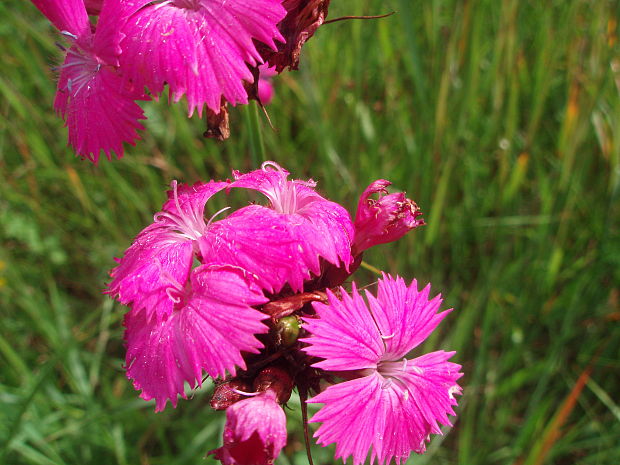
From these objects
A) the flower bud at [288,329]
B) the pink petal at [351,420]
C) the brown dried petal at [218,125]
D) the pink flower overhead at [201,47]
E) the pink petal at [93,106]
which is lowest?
the pink petal at [351,420]

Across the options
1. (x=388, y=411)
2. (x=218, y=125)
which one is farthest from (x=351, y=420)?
(x=218, y=125)

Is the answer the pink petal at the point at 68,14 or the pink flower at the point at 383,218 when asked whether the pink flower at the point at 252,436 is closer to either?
the pink flower at the point at 383,218

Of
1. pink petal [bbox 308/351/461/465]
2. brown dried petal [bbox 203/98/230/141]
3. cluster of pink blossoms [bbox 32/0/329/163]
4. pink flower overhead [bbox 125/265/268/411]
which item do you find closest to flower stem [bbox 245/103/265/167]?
brown dried petal [bbox 203/98/230/141]

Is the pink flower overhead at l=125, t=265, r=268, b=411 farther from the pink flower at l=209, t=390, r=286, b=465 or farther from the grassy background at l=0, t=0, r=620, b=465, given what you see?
the grassy background at l=0, t=0, r=620, b=465

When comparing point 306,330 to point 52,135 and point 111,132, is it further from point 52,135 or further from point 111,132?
point 52,135

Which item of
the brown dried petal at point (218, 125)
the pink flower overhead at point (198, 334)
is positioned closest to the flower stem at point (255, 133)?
the brown dried petal at point (218, 125)

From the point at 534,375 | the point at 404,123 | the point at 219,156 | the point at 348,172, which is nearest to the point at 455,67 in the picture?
the point at 404,123
